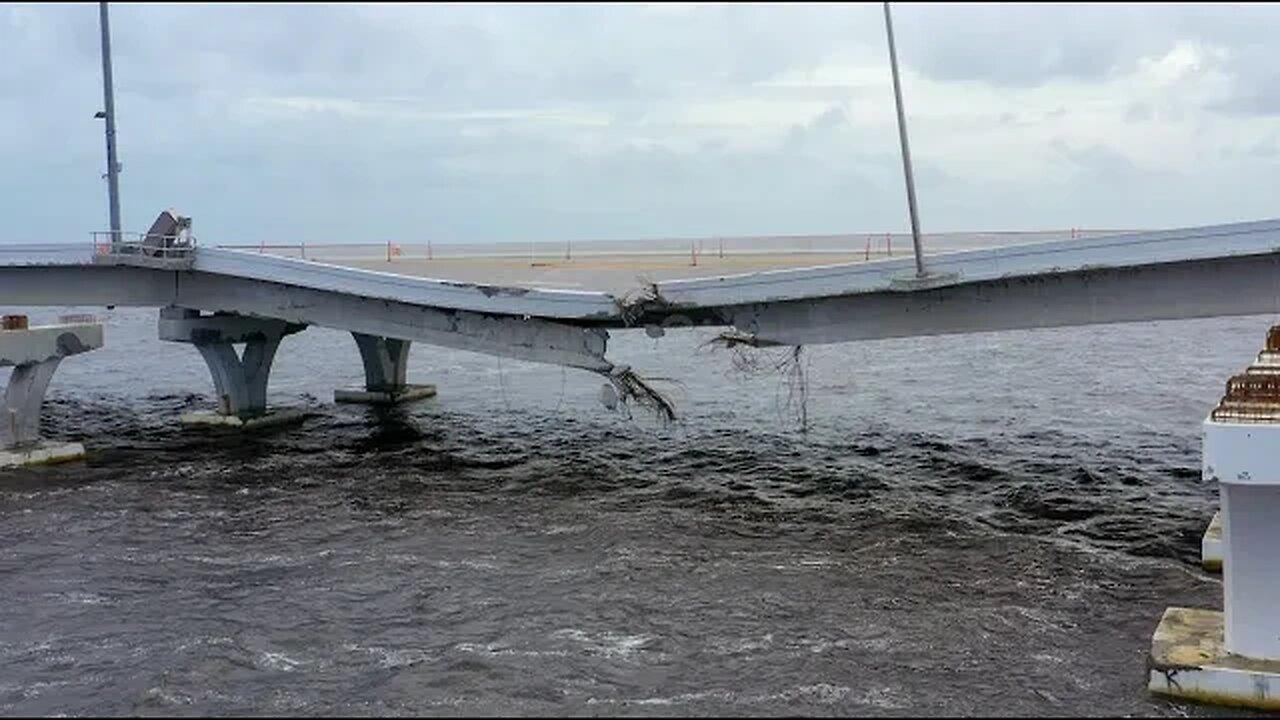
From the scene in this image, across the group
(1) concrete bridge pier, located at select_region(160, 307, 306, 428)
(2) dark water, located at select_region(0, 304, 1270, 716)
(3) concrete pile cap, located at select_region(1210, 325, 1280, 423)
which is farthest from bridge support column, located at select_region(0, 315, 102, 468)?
(3) concrete pile cap, located at select_region(1210, 325, 1280, 423)

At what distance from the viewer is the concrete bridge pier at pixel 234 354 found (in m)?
36.4

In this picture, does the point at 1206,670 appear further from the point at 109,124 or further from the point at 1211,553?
the point at 109,124

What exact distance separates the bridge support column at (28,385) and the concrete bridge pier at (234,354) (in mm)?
3249

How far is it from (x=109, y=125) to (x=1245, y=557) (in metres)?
33.8

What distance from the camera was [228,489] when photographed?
94.0 ft

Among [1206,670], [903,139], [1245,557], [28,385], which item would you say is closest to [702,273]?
[903,139]

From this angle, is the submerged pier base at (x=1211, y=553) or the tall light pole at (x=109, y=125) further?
the tall light pole at (x=109, y=125)

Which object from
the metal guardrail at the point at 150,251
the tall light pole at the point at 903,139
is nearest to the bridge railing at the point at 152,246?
the metal guardrail at the point at 150,251

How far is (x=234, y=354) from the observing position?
38031mm

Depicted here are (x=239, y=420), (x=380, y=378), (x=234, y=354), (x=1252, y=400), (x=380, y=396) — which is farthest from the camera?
(x=380, y=378)

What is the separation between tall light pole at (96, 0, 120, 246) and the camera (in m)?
36.2

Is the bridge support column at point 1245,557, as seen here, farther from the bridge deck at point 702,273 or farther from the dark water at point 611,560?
the bridge deck at point 702,273

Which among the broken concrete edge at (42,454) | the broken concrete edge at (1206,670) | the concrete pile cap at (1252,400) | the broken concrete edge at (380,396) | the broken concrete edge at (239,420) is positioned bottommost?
the broken concrete edge at (1206,670)

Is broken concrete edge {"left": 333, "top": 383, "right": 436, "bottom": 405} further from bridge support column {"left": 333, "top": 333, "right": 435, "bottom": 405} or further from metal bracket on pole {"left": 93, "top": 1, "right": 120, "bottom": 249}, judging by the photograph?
metal bracket on pole {"left": 93, "top": 1, "right": 120, "bottom": 249}
